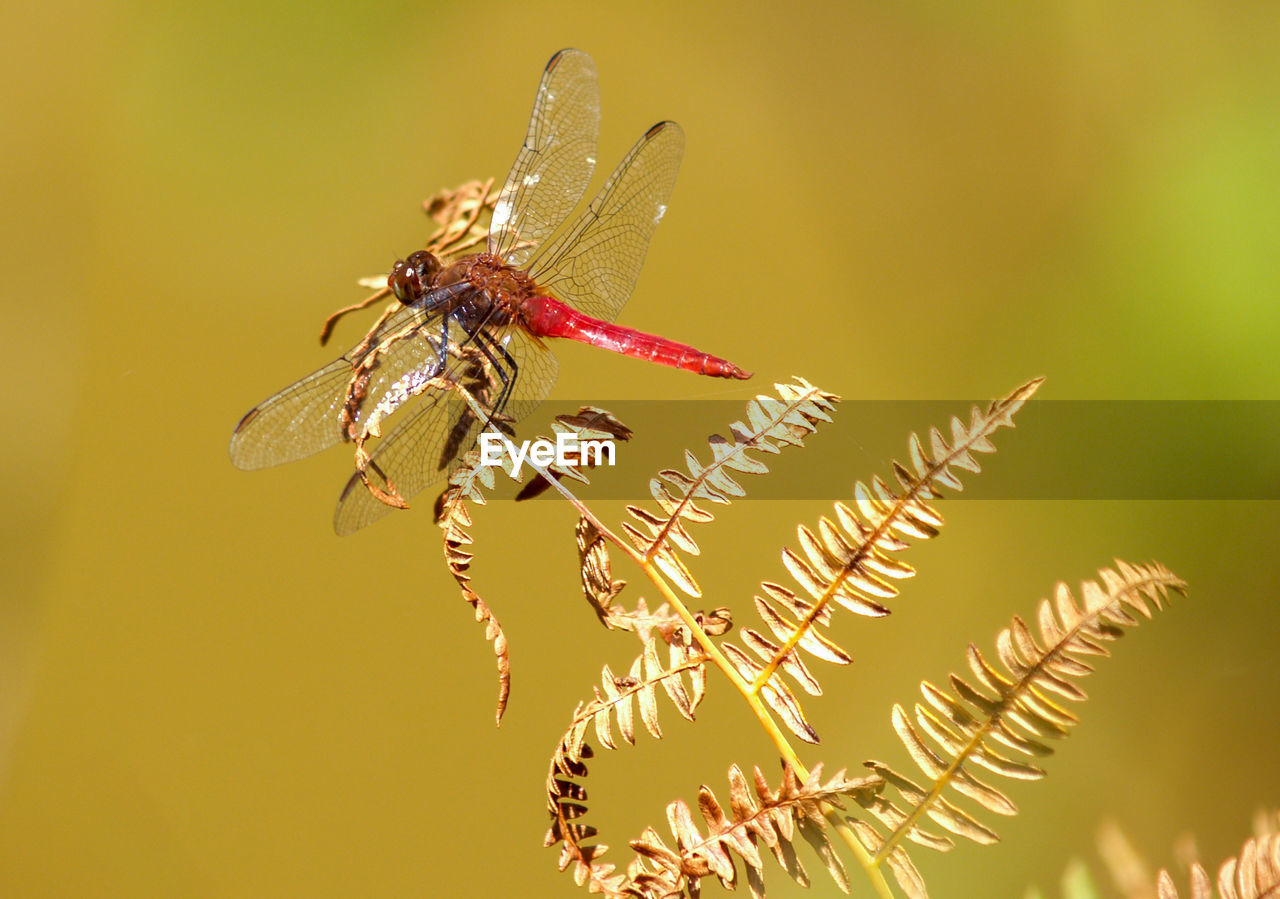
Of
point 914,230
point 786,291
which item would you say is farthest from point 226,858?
point 914,230

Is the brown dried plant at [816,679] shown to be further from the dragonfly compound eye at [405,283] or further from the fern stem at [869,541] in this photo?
the dragonfly compound eye at [405,283]

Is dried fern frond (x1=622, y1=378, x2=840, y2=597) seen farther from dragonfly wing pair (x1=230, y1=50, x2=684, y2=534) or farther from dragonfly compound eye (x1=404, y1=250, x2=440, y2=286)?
dragonfly compound eye (x1=404, y1=250, x2=440, y2=286)

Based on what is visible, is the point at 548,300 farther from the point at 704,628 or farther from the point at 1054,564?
the point at 1054,564

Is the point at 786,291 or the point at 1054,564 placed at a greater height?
the point at 786,291

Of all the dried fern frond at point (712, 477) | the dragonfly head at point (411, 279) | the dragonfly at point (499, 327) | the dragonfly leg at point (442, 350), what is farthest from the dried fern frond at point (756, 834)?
the dragonfly head at point (411, 279)

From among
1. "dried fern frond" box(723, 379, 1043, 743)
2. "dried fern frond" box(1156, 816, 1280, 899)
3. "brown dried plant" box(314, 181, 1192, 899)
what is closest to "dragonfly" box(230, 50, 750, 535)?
"brown dried plant" box(314, 181, 1192, 899)

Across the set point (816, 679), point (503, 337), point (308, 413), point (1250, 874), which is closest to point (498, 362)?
point (503, 337)

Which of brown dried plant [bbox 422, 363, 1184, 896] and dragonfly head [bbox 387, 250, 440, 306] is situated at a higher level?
dragonfly head [bbox 387, 250, 440, 306]
